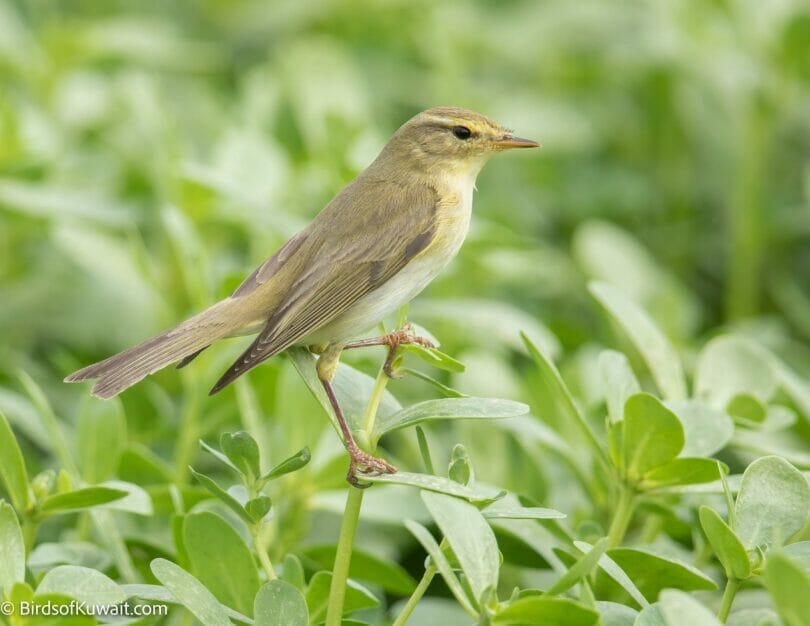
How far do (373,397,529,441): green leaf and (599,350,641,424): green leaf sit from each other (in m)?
0.42

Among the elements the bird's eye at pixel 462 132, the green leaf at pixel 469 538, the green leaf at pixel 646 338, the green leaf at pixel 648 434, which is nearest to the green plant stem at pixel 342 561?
the green leaf at pixel 469 538

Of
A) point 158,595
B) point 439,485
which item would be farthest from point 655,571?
point 158,595

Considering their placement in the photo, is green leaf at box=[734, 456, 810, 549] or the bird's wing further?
the bird's wing

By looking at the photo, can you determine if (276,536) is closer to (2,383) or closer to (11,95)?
(2,383)

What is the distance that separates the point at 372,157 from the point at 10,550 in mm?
2336

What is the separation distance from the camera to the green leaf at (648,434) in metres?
2.34

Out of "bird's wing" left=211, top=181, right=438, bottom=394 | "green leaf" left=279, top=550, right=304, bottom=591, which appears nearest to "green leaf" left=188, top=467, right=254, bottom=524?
"green leaf" left=279, top=550, right=304, bottom=591

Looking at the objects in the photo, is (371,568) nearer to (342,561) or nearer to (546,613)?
(342,561)

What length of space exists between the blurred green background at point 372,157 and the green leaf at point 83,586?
818 millimetres

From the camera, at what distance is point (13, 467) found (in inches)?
92.1

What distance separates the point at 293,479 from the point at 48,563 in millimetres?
651

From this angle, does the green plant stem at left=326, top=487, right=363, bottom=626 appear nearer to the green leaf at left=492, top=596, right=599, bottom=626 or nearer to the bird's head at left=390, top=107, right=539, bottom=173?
the green leaf at left=492, top=596, right=599, bottom=626

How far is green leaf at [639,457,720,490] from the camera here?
2.43 metres

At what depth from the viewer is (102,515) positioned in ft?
8.61
